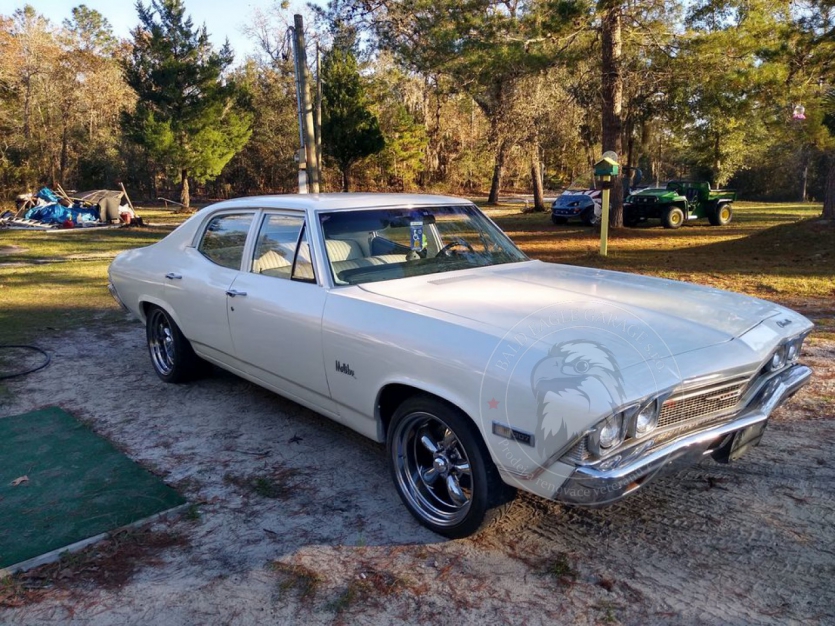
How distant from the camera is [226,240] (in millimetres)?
4871

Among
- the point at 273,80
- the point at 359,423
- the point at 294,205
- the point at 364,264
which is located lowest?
the point at 359,423

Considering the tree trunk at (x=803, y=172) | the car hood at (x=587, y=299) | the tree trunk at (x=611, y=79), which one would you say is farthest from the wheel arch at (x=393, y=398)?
the tree trunk at (x=803, y=172)

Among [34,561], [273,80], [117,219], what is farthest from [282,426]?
[273,80]

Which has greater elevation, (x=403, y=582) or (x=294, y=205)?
(x=294, y=205)

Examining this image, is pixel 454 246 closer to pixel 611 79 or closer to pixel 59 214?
pixel 611 79

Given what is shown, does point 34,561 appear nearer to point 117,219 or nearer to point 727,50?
point 727,50

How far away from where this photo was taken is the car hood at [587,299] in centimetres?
306

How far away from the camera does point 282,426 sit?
4703 mm

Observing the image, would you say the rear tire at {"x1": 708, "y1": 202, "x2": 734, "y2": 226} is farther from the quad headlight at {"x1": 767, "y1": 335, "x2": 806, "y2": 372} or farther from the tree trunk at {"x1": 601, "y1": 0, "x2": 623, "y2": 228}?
the quad headlight at {"x1": 767, "y1": 335, "x2": 806, "y2": 372}

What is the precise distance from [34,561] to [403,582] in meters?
1.67

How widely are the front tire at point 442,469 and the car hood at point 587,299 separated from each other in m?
0.49

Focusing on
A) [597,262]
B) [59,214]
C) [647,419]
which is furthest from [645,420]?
[59,214]

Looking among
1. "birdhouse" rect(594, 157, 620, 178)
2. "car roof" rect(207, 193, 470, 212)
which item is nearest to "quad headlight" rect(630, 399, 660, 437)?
"car roof" rect(207, 193, 470, 212)

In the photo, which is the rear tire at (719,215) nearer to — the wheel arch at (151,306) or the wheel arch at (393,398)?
the wheel arch at (151,306)
